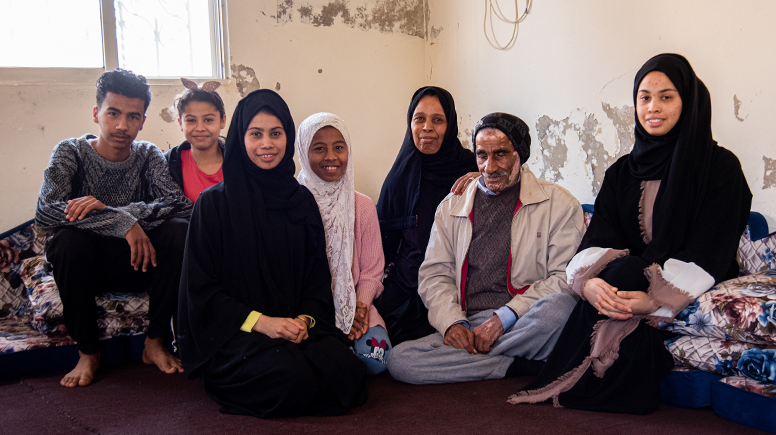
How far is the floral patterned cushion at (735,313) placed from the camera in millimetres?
1646

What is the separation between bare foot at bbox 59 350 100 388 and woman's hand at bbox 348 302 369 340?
1.11 meters

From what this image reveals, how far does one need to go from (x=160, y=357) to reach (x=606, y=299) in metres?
1.91

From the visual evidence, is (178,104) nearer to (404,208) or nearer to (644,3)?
(404,208)

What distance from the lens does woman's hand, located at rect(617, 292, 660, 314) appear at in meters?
1.86

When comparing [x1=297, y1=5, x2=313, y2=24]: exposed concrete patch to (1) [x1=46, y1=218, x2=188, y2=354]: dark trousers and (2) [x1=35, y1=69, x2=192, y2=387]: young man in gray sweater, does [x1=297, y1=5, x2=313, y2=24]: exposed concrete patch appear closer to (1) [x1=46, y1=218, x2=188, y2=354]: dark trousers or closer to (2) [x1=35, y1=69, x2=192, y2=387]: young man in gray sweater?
(2) [x1=35, y1=69, x2=192, y2=387]: young man in gray sweater

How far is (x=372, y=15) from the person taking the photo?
Answer: 4.23 m

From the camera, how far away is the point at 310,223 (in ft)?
7.21

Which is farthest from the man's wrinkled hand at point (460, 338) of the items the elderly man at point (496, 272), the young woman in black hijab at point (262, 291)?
the young woman in black hijab at point (262, 291)

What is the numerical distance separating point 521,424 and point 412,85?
3188 millimetres

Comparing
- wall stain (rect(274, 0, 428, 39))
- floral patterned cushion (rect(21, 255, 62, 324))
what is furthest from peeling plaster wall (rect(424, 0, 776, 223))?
floral patterned cushion (rect(21, 255, 62, 324))

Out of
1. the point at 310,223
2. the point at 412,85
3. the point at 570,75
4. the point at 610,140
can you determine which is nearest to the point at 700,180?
the point at 610,140

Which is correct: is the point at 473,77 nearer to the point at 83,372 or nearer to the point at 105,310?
the point at 105,310

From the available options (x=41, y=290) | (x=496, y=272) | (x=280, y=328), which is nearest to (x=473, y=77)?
(x=496, y=272)

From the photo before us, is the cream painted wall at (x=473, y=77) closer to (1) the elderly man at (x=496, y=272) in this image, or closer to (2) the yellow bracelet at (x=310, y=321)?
(1) the elderly man at (x=496, y=272)
